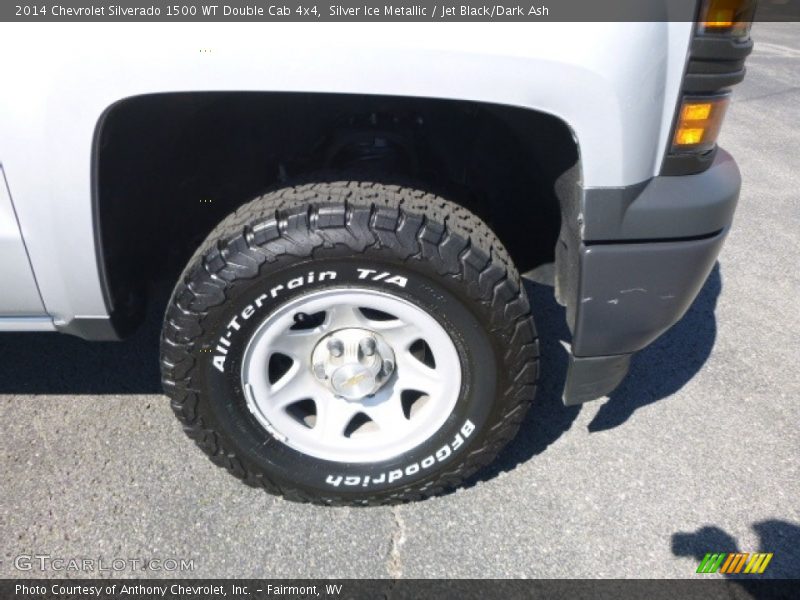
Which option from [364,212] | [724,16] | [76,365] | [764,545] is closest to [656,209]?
[724,16]

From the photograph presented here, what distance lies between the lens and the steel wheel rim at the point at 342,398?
1788 millimetres

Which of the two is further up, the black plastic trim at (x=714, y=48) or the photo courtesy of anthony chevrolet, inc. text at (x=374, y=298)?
the black plastic trim at (x=714, y=48)

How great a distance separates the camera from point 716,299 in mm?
3215

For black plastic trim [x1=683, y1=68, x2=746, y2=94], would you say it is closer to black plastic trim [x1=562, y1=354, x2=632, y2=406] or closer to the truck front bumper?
the truck front bumper

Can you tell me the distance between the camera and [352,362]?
1897mm

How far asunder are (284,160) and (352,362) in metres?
0.85

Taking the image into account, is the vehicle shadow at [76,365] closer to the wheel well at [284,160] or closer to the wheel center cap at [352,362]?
the wheel well at [284,160]

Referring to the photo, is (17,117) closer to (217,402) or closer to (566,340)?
(217,402)

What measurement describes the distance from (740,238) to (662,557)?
257 cm

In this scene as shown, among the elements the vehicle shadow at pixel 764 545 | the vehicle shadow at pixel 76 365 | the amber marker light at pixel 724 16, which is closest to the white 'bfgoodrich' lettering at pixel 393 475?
the vehicle shadow at pixel 764 545

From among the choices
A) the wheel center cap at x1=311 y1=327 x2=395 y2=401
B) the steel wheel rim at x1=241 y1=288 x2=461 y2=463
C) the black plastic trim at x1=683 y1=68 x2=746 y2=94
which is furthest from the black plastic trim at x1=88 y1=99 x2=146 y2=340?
the black plastic trim at x1=683 y1=68 x2=746 y2=94

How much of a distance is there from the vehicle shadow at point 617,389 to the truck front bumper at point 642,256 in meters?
0.51

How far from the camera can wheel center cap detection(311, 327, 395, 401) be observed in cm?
→ 189

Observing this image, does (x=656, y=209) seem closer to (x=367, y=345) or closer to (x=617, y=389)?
(x=367, y=345)
